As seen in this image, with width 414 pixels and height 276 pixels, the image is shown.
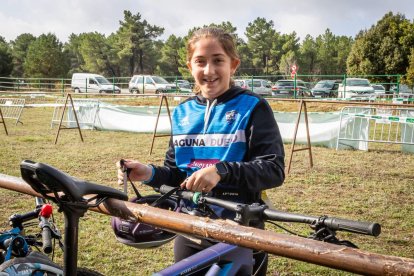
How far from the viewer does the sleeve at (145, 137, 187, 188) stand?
5.78 feet

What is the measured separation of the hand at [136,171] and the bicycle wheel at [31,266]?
1.71ft

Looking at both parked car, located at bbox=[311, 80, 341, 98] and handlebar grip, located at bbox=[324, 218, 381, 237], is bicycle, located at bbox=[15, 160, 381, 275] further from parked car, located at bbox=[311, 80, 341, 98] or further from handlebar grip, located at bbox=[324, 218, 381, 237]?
parked car, located at bbox=[311, 80, 341, 98]

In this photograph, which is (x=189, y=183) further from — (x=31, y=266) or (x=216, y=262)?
(x=31, y=266)

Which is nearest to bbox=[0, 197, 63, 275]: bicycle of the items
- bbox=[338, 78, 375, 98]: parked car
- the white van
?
bbox=[338, 78, 375, 98]: parked car

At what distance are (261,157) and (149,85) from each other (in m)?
28.2

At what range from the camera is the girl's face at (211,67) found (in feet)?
5.57

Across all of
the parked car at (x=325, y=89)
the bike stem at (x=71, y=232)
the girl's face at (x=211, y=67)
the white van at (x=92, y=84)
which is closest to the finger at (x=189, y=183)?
the bike stem at (x=71, y=232)

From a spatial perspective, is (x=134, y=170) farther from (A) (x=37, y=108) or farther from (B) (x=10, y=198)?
(A) (x=37, y=108)

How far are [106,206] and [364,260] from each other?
0.73 meters

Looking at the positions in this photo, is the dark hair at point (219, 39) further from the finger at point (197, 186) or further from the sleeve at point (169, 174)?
the finger at point (197, 186)

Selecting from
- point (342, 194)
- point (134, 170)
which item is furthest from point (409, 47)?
point (134, 170)

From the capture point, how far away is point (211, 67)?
1706mm

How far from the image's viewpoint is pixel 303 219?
3.50ft

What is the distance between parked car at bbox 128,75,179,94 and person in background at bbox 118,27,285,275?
26.2 metres
